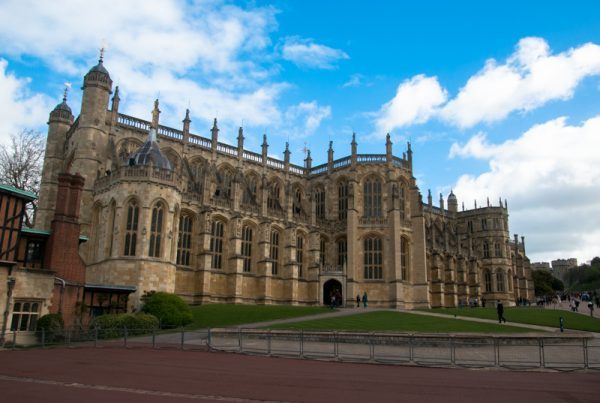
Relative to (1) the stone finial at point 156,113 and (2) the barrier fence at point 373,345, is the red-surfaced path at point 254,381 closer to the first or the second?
(2) the barrier fence at point 373,345

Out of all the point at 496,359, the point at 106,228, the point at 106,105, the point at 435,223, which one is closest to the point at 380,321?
the point at 496,359

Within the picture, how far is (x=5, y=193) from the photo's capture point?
26.6 metres

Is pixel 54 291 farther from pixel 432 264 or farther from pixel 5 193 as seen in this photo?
pixel 432 264

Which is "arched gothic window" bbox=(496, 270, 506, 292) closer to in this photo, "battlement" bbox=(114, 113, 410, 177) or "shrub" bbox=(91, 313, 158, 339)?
"battlement" bbox=(114, 113, 410, 177)

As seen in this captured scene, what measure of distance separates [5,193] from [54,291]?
5916 millimetres

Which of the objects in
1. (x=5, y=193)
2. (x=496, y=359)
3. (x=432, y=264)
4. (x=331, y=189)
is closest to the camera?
(x=496, y=359)

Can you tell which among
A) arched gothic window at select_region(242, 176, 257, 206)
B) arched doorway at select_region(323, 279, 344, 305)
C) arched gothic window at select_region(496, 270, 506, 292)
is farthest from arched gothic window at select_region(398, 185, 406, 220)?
arched gothic window at select_region(496, 270, 506, 292)

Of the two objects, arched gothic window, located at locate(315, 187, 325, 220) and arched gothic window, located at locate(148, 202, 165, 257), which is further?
arched gothic window, located at locate(315, 187, 325, 220)

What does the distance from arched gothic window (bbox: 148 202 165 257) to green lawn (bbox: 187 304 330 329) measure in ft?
17.5

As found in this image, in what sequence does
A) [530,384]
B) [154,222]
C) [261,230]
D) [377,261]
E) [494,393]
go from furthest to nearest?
1. [377,261]
2. [261,230]
3. [154,222]
4. [530,384]
5. [494,393]

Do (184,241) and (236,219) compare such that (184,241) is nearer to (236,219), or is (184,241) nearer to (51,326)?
(236,219)

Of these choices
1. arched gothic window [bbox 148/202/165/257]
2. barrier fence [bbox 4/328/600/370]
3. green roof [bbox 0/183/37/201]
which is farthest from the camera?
arched gothic window [bbox 148/202/165/257]

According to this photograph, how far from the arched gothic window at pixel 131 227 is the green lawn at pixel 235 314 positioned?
21.4ft

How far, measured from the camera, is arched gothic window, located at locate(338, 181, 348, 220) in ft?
191
